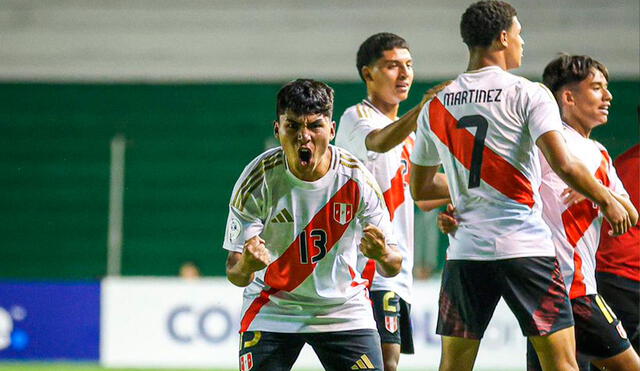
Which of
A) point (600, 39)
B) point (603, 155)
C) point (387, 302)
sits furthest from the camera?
point (600, 39)

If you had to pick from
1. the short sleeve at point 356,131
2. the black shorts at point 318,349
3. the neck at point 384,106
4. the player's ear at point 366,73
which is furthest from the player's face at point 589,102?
the black shorts at point 318,349

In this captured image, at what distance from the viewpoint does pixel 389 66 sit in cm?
646

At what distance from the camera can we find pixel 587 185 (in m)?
4.54

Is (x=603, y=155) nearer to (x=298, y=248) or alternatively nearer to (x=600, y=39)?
(x=298, y=248)

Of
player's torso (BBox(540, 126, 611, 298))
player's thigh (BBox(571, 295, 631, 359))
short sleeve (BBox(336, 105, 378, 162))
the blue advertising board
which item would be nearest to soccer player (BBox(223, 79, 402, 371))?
player's torso (BBox(540, 126, 611, 298))

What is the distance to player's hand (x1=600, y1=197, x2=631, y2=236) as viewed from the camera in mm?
4516

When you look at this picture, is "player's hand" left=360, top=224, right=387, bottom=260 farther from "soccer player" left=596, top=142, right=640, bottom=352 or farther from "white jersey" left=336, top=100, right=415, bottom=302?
"soccer player" left=596, top=142, right=640, bottom=352

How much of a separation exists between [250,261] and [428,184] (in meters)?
1.37

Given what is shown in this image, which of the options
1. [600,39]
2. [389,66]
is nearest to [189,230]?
[600,39]

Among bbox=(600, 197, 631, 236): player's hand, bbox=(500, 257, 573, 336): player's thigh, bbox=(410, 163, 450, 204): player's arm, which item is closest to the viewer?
bbox=(600, 197, 631, 236): player's hand

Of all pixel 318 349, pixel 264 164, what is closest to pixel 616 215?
pixel 318 349

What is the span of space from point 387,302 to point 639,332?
143 cm

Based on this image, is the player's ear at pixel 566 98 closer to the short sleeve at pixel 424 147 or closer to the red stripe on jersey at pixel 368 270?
the short sleeve at pixel 424 147

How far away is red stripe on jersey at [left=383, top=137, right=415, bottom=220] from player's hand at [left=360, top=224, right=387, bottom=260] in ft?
5.77
